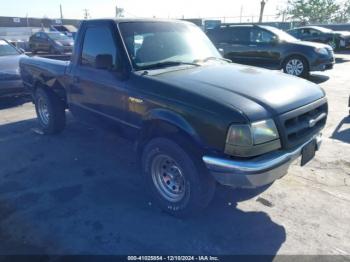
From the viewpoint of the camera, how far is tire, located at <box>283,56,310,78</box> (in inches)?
409


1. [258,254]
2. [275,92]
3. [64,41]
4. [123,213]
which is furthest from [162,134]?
[64,41]

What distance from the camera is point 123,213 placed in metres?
3.43

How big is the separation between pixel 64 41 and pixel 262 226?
18945 millimetres

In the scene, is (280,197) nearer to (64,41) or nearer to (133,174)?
(133,174)

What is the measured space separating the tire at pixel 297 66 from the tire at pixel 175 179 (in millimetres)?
8453

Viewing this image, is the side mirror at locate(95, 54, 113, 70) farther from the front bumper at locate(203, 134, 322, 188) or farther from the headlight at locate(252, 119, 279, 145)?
the headlight at locate(252, 119, 279, 145)

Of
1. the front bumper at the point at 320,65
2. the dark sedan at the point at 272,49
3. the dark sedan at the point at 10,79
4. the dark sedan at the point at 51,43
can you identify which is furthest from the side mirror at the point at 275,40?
the dark sedan at the point at 51,43

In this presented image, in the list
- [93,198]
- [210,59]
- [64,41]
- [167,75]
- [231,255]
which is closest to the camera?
[231,255]

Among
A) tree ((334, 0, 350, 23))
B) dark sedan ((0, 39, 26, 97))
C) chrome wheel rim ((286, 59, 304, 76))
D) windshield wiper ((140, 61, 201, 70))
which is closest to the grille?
windshield wiper ((140, 61, 201, 70))

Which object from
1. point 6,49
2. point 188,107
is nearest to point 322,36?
point 6,49

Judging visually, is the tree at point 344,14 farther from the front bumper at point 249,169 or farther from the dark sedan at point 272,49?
the front bumper at point 249,169

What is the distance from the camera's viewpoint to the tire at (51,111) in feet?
18.0

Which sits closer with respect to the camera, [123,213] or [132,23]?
[123,213]

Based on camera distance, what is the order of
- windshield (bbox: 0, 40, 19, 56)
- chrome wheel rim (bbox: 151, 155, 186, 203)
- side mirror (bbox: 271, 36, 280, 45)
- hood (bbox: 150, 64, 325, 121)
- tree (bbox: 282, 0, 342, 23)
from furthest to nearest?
tree (bbox: 282, 0, 342, 23) < side mirror (bbox: 271, 36, 280, 45) < windshield (bbox: 0, 40, 19, 56) < chrome wheel rim (bbox: 151, 155, 186, 203) < hood (bbox: 150, 64, 325, 121)
